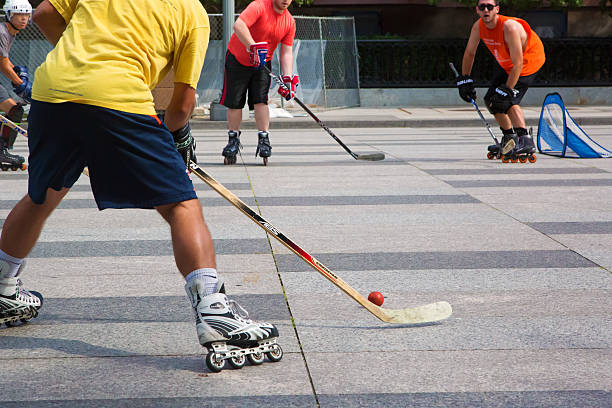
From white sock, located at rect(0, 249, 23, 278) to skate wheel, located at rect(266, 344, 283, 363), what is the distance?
1.16 metres

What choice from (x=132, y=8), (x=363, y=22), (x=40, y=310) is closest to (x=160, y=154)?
(x=132, y=8)

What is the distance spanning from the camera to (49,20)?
355 centimetres

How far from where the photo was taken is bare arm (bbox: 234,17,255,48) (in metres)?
9.52

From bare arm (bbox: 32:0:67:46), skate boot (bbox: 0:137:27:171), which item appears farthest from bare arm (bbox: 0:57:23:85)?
bare arm (bbox: 32:0:67:46)

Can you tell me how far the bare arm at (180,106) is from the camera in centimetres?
351

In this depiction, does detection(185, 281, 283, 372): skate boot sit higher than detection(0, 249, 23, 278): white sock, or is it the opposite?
detection(0, 249, 23, 278): white sock

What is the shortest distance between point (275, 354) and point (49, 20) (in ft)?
5.15

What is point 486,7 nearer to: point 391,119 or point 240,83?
point 240,83

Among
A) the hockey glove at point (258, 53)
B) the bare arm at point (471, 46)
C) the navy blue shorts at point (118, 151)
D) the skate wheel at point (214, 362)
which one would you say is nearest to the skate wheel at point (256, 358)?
the skate wheel at point (214, 362)

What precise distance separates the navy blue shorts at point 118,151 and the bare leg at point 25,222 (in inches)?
12.3

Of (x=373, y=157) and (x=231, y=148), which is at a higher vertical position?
(x=231, y=148)

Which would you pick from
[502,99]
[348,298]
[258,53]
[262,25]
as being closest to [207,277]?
[348,298]

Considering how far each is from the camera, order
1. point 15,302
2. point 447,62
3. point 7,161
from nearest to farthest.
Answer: point 15,302 < point 7,161 < point 447,62

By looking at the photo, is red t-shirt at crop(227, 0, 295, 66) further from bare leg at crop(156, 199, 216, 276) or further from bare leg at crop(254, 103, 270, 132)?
bare leg at crop(156, 199, 216, 276)
